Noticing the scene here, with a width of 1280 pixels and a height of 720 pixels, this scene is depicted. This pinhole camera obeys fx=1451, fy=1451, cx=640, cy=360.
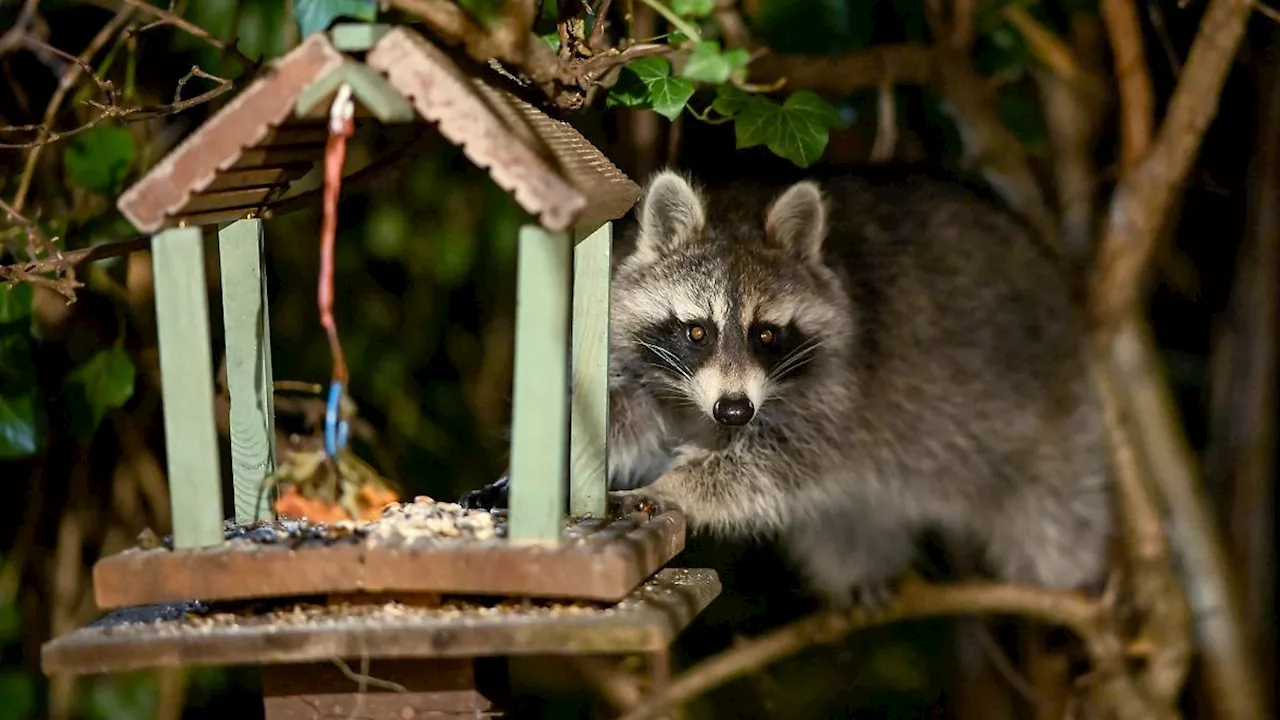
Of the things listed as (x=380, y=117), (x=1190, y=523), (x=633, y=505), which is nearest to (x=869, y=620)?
(x=633, y=505)

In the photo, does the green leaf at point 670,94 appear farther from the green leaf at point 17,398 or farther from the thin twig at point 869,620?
the green leaf at point 17,398

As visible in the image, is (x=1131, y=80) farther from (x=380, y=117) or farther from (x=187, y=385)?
(x=187, y=385)

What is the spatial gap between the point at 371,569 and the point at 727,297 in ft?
4.21

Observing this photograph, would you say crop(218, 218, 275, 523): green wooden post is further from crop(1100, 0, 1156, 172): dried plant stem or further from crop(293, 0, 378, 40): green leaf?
crop(1100, 0, 1156, 172): dried plant stem

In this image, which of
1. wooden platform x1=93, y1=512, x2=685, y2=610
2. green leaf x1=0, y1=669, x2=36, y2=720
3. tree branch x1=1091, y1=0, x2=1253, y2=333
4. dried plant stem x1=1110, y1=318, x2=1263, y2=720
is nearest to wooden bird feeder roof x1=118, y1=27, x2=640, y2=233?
wooden platform x1=93, y1=512, x2=685, y2=610

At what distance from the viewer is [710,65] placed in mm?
1831

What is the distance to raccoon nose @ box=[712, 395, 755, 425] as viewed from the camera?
2535 millimetres

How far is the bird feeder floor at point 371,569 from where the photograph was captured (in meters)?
1.62

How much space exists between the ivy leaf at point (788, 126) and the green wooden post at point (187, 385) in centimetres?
92

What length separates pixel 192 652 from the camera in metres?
1.58

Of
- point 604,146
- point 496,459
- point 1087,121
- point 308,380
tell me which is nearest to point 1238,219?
point 1087,121

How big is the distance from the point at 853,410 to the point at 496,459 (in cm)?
95

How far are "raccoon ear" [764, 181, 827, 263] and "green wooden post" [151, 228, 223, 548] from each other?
4.46 ft

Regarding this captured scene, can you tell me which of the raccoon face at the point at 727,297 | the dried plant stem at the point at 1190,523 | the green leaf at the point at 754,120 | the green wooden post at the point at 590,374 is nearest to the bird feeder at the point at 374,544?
the green wooden post at the point at 590,374
